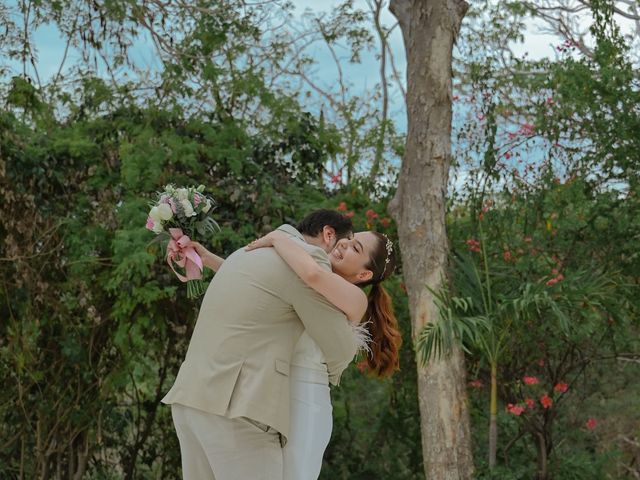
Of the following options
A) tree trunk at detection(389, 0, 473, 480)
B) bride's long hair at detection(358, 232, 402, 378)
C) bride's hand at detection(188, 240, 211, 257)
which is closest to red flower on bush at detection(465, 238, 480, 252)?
tree trunk at detection(389, 0, 473, 480)

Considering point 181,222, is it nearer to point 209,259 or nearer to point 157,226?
point 157,226

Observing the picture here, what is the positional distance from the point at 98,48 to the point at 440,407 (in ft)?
12.6

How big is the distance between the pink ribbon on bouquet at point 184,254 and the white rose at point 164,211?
6 centimetres

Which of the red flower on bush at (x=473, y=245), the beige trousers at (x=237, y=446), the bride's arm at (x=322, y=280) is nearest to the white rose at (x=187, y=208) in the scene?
the bride's arm at (x=322, y=280)

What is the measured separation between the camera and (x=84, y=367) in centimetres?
702

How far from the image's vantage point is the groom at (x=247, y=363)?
2.61 meters

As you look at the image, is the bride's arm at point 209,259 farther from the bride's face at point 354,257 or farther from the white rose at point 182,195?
the bride's face at point 354,257

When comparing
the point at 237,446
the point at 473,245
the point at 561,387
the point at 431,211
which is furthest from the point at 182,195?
the point at 561,387

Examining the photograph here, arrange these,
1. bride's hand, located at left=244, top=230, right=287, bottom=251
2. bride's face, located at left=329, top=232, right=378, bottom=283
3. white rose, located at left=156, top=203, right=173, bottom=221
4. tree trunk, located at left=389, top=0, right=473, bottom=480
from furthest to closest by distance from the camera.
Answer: tree trunk, located at left=389, top=0, right=473, bottom=480, white rose, located at left=156, top=203, right=173, bottom=221, bride's face, located at left=329, top=232, right=378, bottom=283, bride's hand, located at left=244, top=230, right=287, bottom=251

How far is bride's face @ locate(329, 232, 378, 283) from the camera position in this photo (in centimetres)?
287

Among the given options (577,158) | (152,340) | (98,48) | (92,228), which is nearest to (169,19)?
Answer: (98,48)

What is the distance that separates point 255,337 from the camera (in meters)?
2.65

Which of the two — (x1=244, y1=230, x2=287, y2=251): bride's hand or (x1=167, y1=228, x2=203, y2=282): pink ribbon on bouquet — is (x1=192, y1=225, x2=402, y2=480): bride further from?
(x1=167, y1=228, x2=203, y2=282): pink ribbon on bouquet

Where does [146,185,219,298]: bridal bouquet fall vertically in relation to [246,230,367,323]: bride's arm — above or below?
above
